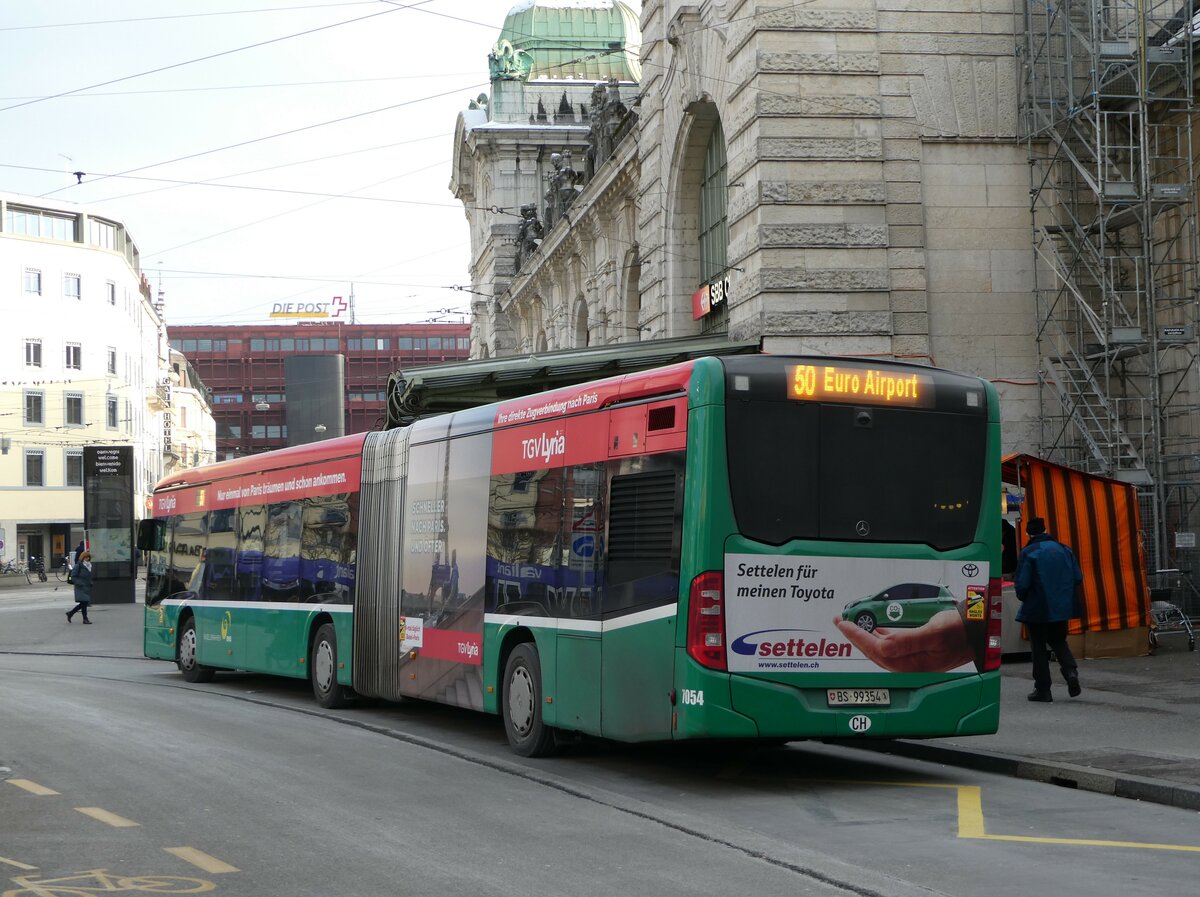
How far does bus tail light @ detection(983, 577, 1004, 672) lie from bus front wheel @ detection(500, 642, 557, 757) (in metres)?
3.31

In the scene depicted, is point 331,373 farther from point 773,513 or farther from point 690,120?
point 773,513

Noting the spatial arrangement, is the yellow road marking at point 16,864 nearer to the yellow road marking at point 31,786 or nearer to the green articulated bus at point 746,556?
the yellow road marking at point 31,786

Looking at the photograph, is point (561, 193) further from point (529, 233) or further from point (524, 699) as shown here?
point (524, 699)

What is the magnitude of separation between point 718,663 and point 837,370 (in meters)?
2.14

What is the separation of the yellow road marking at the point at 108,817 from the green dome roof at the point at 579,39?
189 feet

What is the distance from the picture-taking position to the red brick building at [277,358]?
149 m

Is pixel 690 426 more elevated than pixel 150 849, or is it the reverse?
pixel 690 426

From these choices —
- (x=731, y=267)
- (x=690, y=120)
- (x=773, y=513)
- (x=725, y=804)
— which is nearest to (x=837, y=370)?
(x=773, y=513)

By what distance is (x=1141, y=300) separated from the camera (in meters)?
23.0

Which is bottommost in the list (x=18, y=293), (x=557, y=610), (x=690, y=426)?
(x=557, y=610)

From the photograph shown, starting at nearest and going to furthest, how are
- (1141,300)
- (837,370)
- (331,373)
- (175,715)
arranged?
(837,370), (175,715), (1141,300), (331,373)

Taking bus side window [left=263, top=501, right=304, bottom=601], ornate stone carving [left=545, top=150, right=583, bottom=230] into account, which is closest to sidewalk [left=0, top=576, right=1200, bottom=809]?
bus side window [left=263, top=501, right=304, bottom=601]

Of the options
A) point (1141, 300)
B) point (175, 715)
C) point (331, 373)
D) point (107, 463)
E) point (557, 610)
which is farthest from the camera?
point (331, 373)

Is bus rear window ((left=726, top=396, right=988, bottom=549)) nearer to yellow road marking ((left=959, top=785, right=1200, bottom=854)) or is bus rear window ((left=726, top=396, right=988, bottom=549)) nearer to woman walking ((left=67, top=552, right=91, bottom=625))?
yellow road marking ((left=959, top=785, right=1200, bottom=854))
